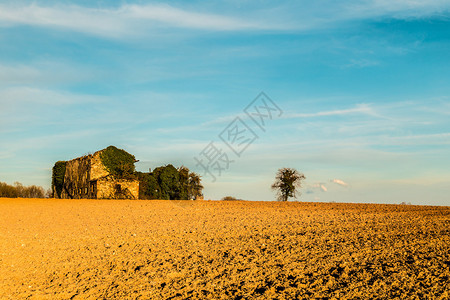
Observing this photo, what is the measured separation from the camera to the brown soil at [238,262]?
5000 mm

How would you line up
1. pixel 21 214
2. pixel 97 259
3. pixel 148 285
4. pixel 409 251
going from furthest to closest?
1. pixel 21 214
2. pixel 97 259
3. pixel 409 251
4. pixel 148 285

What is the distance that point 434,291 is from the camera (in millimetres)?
4508

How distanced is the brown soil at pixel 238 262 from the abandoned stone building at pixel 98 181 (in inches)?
666

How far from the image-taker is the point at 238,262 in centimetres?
624

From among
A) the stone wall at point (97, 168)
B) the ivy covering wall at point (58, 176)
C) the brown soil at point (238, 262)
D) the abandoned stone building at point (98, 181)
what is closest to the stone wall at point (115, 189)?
the abandoned stone building at point (98, 181)

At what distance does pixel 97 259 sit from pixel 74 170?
83.1 ft

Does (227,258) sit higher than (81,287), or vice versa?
(227,258)

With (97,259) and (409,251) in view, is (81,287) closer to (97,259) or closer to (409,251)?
(97,259)

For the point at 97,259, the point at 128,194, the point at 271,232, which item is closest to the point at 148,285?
the point at 97,259

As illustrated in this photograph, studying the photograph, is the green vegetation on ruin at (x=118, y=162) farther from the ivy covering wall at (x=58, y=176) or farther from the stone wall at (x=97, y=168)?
the ivy covering wall at (x=58, y=176)

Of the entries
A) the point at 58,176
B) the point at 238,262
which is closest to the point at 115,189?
the point at 58,176

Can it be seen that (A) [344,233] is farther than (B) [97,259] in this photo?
Yes

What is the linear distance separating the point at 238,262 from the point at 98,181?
22.8m

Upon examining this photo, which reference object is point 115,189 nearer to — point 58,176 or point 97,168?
point 97,168
